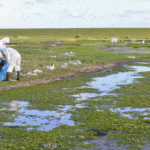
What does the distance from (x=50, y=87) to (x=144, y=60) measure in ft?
77.2

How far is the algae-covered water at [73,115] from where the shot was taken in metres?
10.4

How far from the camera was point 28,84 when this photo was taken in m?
21.1

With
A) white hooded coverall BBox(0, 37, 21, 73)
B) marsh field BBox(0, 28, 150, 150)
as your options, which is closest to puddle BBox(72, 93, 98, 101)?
marsh field BBox(0, 28, 150, 150)

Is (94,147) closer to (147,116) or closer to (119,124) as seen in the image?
(119,124)

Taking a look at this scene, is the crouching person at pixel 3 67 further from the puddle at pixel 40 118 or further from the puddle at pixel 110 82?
the puddle at pixel 110 82

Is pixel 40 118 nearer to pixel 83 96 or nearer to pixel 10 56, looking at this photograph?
pixel 83 96

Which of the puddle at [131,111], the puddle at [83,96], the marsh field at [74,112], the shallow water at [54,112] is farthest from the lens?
the puddle at [83,96]

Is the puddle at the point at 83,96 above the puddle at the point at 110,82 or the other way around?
the other way around

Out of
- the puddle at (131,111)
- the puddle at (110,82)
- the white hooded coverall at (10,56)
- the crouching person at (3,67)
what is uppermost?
the white hooded coverall at (10,56)

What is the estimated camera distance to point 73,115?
44.1 ft

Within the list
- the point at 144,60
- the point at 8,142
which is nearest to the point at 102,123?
the point at 8,142

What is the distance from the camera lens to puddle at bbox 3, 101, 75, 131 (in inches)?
475

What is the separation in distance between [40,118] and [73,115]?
1.51m

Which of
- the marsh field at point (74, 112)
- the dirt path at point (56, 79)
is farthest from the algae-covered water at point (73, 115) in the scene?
the dirt path at point (56, 79)
